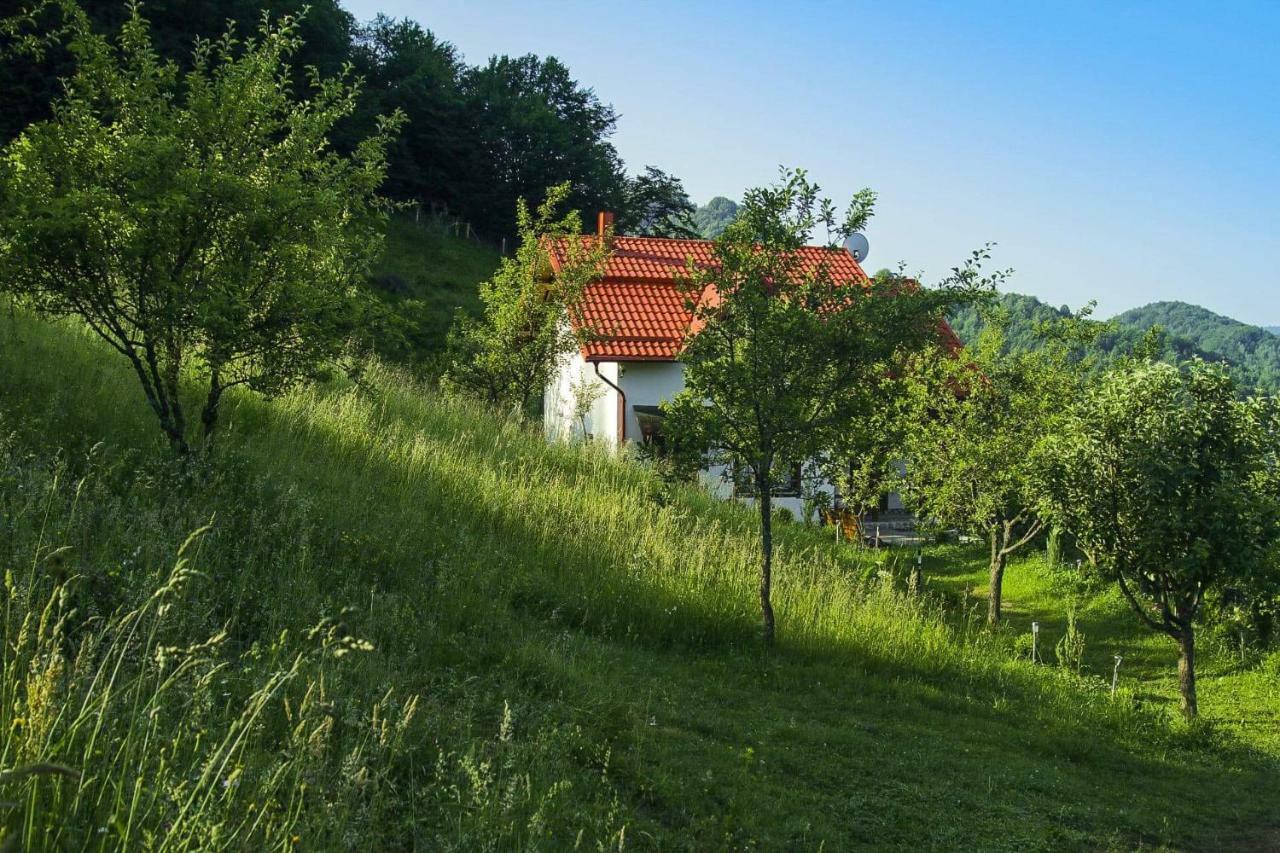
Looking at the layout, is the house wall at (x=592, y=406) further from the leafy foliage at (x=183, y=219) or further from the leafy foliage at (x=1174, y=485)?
the leafy foliage at (x=183, y=219)

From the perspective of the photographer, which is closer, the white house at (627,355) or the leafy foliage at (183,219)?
the leafy foliage at (183,219)

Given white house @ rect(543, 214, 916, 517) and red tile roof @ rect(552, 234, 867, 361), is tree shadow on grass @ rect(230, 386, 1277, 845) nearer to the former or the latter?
white house @ rect(543, 214, 916, 517)

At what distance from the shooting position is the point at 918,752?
7.54m

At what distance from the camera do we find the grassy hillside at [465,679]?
3.46 metres

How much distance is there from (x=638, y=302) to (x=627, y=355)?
308 centimetres

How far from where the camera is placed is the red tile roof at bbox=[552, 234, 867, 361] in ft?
78.8

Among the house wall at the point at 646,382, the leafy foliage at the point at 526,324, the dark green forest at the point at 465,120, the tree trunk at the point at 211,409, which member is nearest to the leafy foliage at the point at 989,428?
the leafy foliage at the point at 526,324

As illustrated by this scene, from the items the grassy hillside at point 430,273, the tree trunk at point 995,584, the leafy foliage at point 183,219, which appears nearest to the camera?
the leafy foliage at point 183,219

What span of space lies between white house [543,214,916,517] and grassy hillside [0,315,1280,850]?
10.4 metres

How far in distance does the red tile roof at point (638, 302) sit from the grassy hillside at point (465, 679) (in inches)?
429

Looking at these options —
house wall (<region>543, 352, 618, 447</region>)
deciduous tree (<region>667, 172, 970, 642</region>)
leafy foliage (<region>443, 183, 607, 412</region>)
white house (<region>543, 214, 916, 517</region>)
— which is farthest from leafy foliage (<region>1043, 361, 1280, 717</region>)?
house wall (<region>543, 352, 618, 447</region>)

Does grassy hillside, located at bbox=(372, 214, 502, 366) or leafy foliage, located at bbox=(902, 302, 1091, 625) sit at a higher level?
grassy hillside, located at bbox=(372, 214, 502, 366)

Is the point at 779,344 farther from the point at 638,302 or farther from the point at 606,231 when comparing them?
the point at 638,302

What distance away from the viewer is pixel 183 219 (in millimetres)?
7844
